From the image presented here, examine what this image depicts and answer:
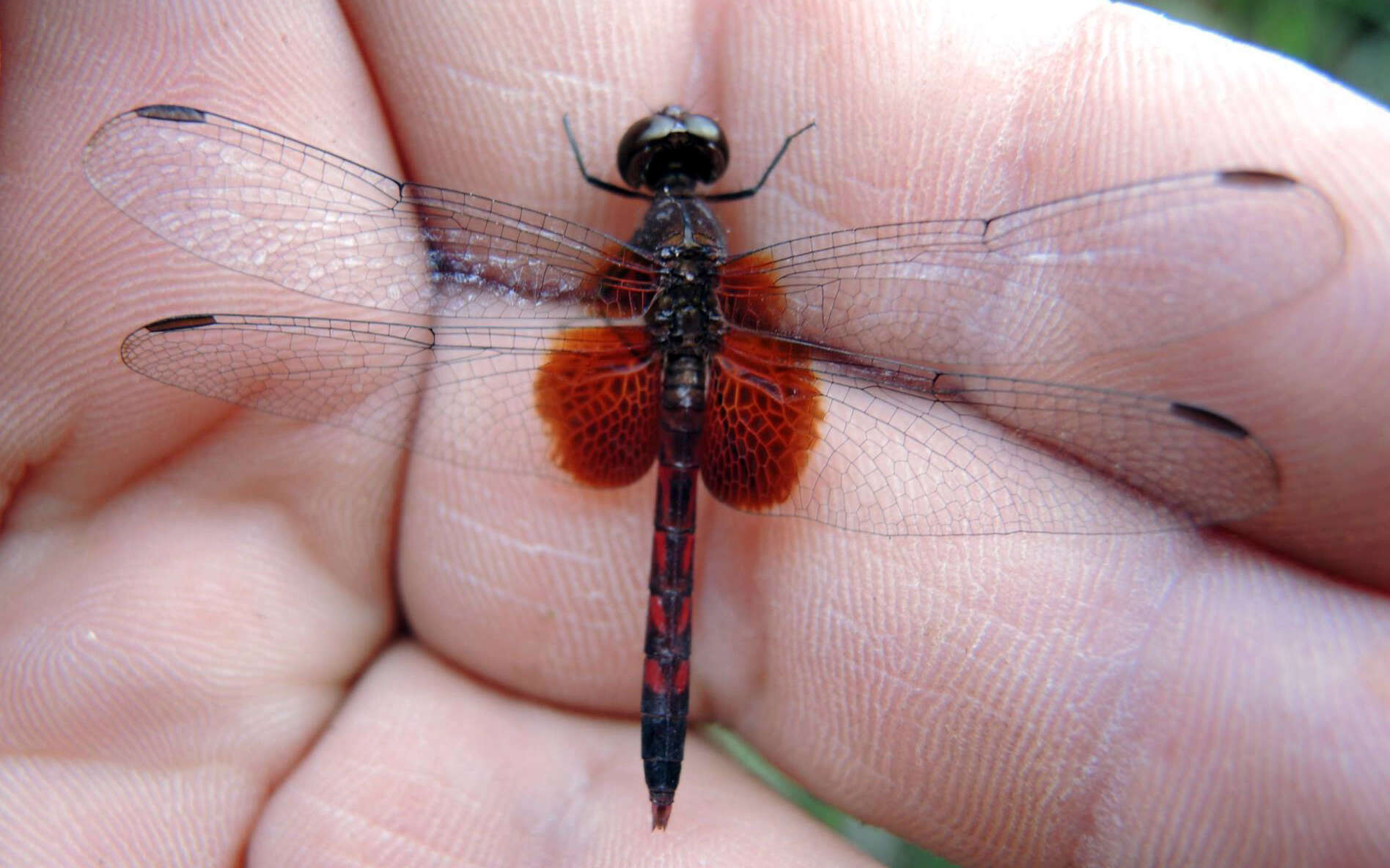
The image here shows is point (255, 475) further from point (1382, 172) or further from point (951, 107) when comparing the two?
point (1382, 172)

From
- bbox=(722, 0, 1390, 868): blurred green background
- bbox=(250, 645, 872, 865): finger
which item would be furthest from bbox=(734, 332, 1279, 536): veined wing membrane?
bbox=(722, 0, 1390, 868): blurred green background

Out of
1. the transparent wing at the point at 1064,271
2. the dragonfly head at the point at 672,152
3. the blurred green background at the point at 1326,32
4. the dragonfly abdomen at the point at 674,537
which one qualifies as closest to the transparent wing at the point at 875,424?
the transparent wing at the point at 1064,271

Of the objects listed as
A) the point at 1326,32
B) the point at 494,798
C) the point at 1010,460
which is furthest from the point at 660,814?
the point at 1326,32

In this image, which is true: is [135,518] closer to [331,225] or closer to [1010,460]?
[331,225]

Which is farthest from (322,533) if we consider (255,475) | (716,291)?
(716,291)

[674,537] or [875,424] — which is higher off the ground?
[875,424]

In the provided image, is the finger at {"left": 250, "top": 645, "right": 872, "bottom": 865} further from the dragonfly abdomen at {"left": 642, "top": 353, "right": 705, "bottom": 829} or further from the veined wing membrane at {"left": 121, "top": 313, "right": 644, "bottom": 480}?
the veined wing membrane at {"left": 121, "top": 313, "right": 644, "bottom": 480}

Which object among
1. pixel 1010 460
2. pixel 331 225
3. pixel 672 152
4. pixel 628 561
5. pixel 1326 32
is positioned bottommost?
pixel 628 561

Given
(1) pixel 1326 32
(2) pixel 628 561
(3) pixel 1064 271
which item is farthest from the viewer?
(1) pixel 1326 32
